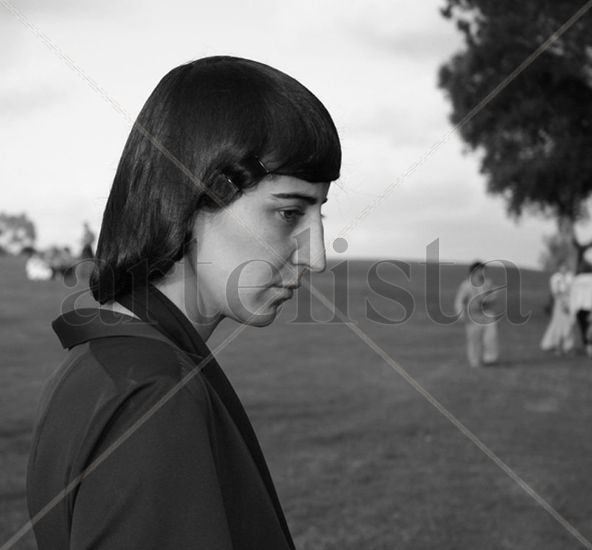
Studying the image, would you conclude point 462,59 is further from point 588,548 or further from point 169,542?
point 169,542

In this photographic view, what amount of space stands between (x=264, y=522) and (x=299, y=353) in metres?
15.3

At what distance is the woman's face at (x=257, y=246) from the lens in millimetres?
1519

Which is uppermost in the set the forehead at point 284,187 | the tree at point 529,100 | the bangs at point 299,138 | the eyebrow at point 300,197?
the tree at point 529,100

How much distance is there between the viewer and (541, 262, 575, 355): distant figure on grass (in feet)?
54.6

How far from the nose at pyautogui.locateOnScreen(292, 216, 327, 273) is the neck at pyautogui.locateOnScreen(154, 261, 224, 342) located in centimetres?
21

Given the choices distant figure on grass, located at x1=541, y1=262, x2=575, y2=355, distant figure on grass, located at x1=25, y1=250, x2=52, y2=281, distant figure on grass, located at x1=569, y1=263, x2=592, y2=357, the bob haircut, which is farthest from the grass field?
distant figure on grass, located at x1=25, y1=250, x2=52, y2=281

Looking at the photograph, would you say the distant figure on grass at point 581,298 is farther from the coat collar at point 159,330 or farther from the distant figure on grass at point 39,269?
the distant figure on grass at point 39,269

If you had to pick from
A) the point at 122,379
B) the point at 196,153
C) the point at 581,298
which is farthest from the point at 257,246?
the point at 581,298

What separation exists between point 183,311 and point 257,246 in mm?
181

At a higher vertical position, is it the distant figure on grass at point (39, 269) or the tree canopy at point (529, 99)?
the tree canopy at point (529, 99)

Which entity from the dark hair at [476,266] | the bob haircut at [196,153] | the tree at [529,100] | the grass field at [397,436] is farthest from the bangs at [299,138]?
the tree at [529,100]

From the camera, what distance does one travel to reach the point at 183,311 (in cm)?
153

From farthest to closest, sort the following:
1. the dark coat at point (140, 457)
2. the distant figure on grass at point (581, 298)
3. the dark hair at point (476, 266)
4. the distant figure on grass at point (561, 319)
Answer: the distant figure on grass at point (561, 319)
the distant figure on grass at point (581, 298)
the dark hair at point (476, 266)
the dark coat at point (140, 457)
